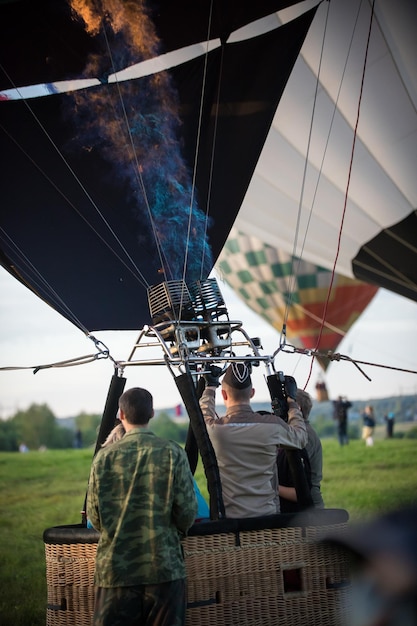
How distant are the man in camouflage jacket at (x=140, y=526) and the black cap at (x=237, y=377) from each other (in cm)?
58

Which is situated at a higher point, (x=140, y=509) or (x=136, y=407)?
(x=136, y=407)

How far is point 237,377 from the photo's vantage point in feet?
10.2

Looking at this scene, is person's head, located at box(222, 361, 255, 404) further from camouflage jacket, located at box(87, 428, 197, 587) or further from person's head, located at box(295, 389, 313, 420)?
camouflage jacket, located at box(87, 428, 197, 587)

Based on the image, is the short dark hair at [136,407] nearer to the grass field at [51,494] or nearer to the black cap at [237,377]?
the black cap at [237,377]

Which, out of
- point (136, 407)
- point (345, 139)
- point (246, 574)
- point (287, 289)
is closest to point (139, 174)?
point (136, 407)

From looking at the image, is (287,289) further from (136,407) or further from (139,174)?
(136,407)

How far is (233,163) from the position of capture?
17.0 ft

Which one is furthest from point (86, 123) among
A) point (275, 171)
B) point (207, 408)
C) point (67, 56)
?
point (275, 171)

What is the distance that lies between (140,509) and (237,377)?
751mm

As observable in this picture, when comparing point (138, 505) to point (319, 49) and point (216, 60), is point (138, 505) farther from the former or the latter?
point (319, 49)

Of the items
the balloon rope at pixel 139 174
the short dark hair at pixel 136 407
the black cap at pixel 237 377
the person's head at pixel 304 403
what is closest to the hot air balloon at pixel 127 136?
the balloon rope at pixel 139 174

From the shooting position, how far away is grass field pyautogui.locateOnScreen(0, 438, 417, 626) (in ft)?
14.7

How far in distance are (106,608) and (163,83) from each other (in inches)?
126

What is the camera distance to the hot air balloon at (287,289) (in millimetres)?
16814
